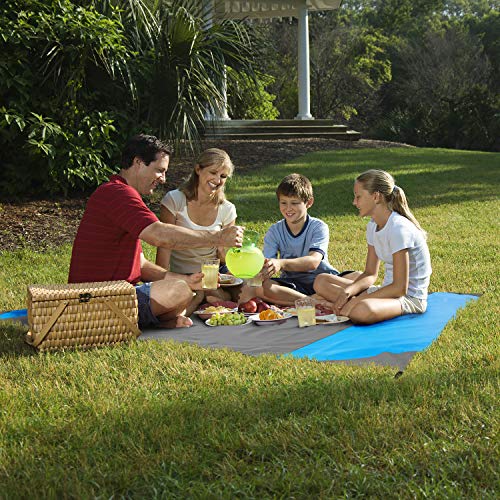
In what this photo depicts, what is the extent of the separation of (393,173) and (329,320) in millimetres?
9109

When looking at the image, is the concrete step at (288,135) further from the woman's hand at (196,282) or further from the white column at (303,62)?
the woman's hand at (196,282)

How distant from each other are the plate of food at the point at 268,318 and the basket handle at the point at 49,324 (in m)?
1.48

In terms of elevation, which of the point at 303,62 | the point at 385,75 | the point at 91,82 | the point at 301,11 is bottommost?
the point at 91,82

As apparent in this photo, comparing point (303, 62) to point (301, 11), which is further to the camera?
point (303, 62)

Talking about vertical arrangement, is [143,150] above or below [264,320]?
above

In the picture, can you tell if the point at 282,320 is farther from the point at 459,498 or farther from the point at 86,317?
the point at 459,498

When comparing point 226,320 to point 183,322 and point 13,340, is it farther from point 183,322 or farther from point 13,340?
point 13,340

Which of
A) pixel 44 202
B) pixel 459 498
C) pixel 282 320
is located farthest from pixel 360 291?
pixel 44 202

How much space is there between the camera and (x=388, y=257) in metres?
5.55

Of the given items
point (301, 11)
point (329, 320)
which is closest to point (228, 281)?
point (329, 320)

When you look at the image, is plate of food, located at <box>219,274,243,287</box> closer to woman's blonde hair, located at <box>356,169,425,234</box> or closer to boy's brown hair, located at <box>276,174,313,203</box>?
boy's brown hair, located at <box>276,174,313,203</box>

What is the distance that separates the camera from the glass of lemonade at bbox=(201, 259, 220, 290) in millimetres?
5203

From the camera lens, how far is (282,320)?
552cm

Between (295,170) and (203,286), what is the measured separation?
9028 mm
